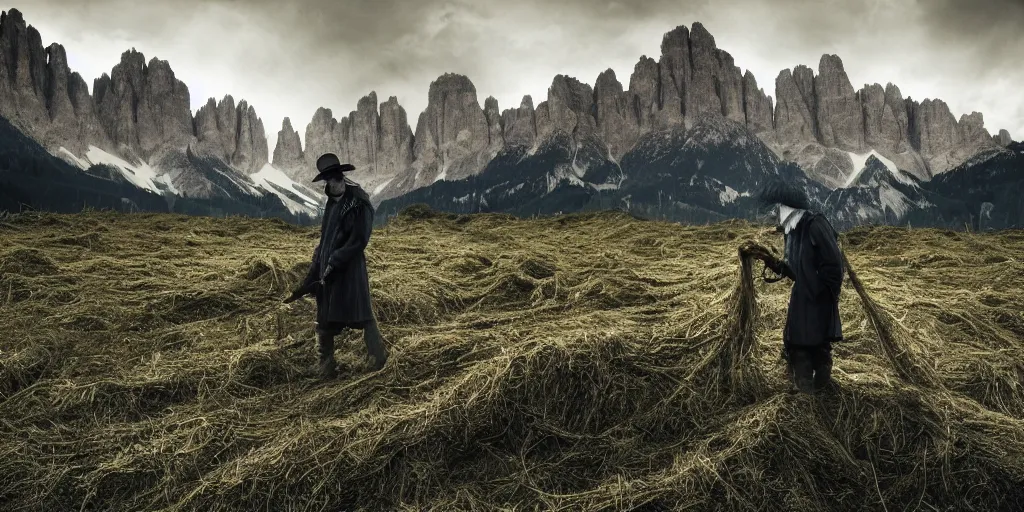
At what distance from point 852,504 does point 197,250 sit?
29.9 ft

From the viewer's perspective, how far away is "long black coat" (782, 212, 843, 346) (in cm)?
399

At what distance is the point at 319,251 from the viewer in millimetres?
5188

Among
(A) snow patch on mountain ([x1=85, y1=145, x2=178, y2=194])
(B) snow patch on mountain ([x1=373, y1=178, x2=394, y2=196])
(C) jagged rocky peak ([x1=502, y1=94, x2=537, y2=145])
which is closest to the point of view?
(A) snow patch on mountain ([x1=85, y1=145, x2=178, y2=194])

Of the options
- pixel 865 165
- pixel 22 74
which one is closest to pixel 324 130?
pixel 22 74

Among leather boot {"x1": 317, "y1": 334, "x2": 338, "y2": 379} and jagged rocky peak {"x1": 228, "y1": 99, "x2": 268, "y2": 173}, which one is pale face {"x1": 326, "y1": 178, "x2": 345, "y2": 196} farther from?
jagged rocky peak {"x1": 228, "y1": 99, "x2": 268, "y2": 173}

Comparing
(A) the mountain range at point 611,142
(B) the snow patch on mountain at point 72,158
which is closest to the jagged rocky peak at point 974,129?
(A) the mountain range at point 611,142

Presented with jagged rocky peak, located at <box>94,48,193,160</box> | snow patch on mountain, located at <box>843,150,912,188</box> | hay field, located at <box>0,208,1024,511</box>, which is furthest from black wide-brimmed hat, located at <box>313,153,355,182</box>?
jagged rocky peak, located at <box>94,48,193,160</box>

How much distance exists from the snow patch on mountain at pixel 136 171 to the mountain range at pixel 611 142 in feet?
1.28

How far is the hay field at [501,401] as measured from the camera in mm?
3311

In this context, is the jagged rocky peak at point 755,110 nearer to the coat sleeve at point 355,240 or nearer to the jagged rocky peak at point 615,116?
the jagged rocky peak at point 615,116

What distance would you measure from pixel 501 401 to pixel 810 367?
207 cm

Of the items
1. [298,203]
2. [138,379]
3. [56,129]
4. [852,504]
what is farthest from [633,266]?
[298,203]

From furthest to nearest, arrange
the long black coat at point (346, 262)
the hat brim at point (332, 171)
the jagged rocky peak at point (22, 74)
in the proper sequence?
1. the jagged rocky peak at point (22, 74)
2. the hat brim at point (332, 171)
3. the long black coat at point (346, 262)

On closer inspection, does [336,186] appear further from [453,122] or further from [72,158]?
[453,122]
